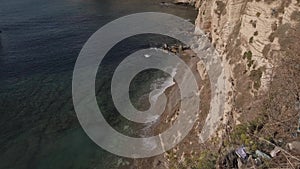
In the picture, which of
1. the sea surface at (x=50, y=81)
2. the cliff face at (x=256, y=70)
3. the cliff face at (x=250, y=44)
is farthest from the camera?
the sea surface at (x=50, y=81)

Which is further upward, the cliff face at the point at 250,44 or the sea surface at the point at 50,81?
the cliff face at the point at 250,44

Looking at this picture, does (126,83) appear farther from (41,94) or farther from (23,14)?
(23,14)

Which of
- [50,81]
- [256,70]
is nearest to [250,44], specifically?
[256,70]

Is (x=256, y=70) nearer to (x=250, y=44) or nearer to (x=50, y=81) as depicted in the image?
(x=250, y=44)

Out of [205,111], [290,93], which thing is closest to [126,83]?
[205,111]

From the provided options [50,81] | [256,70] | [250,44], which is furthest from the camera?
[50,81]

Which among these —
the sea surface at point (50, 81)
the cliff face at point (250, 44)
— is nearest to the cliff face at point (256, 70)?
the cliff face at point (250, 44)

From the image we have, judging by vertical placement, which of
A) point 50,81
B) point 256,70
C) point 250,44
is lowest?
point 50,81

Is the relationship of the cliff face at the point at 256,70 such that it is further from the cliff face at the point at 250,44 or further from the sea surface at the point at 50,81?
the sea surface at the point at 50,81
